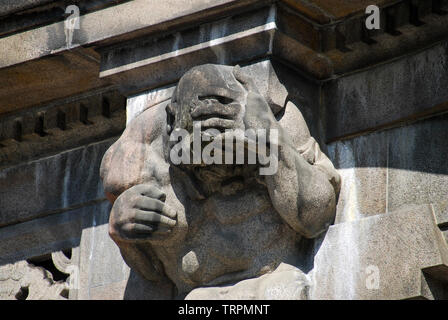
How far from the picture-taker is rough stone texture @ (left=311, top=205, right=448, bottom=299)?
6441 mm

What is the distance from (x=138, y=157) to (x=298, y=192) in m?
0.77

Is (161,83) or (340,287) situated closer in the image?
(340,287)

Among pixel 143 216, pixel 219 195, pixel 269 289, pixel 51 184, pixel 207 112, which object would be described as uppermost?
pixel 51 184

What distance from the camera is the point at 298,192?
6.62 m

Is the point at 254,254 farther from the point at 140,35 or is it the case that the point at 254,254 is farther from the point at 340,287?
the point at 140,35

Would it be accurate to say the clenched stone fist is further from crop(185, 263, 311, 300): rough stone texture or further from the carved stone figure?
crop(185, 263, 311, 300): rough stone texture

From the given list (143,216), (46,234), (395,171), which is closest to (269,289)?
(143,216)

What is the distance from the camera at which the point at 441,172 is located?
6723 mm

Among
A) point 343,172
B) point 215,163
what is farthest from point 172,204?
point 343,172

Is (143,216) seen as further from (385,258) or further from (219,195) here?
(385,258)

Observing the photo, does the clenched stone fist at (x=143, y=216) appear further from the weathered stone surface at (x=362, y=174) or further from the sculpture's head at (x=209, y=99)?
the weathered stone surface at (x=362, y=174)

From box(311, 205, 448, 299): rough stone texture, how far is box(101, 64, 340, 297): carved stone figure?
133 millimetres
